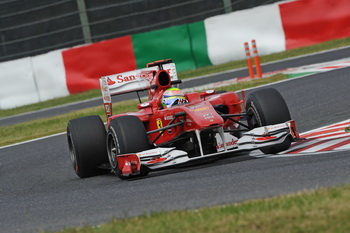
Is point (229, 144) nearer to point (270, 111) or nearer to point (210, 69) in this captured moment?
point (270, 111)

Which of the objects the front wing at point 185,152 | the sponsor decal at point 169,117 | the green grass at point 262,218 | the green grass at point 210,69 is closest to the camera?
the green grass at point 262,218

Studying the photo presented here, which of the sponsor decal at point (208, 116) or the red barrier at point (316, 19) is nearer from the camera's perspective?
the sponsor decal at point (208, 116)

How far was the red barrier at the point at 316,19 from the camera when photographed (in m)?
21.1

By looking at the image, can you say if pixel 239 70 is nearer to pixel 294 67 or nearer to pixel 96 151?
pixel 294 67

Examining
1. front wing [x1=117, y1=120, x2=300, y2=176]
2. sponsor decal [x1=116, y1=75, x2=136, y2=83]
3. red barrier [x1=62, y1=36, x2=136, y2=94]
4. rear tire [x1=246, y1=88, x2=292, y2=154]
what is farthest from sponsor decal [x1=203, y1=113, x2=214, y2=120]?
red barrier [x1=62, y1=36, x2=136, y2=94]

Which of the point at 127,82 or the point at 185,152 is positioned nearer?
the point at 185,152

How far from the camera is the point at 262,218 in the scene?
532 cm

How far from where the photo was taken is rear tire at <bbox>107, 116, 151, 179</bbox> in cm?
880

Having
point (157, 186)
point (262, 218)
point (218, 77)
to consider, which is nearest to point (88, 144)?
point (157, 186)

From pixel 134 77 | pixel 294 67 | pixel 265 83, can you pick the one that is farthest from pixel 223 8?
pixel 134 77

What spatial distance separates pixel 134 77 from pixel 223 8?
43.1ft

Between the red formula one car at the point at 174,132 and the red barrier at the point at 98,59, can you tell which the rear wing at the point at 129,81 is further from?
the red barrier at the point at 98,59

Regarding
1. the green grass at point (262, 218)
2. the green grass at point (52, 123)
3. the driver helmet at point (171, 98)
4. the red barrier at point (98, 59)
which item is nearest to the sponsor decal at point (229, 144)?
the driver helmet at point (171, 98)

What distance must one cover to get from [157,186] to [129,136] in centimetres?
109
